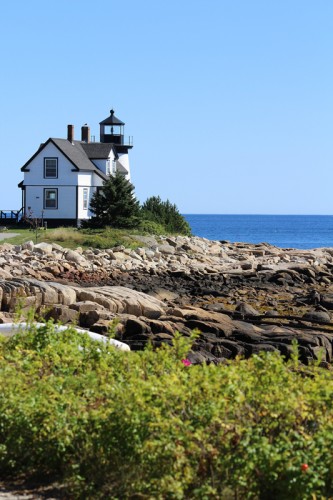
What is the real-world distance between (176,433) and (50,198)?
177ft

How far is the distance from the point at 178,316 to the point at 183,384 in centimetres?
1252

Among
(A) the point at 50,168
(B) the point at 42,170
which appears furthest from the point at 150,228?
(B) the point at 42,170

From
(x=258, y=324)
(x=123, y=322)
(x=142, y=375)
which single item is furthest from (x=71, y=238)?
(x=142, y=375)

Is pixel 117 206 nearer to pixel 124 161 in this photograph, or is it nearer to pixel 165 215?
pixel 165 215

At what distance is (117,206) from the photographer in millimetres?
48281

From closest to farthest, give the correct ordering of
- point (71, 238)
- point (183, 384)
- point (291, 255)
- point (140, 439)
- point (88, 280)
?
point (140, 439), point (183, 384), point (88, 280), point (71, 238), point (291, 255)

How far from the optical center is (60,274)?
30.1m

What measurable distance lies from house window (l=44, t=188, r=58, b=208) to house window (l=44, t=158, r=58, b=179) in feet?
3.07

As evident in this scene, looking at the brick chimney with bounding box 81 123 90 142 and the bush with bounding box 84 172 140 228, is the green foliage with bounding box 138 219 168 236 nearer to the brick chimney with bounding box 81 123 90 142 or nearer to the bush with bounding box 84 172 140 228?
the bush with bounding box 84 172 140 228

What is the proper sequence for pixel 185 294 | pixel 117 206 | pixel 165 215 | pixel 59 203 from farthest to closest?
pixel 59 203
pixel 165 215
pixel 117 206
pixel 185 294

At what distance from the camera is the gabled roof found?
59.5m

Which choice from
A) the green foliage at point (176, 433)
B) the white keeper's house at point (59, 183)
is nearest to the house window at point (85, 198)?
the white keeper's house at point (59, 183)

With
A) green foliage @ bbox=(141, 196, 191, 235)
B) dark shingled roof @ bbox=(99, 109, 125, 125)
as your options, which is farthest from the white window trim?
dark shingled roof @ bbox=(99, 109, 125, 125)

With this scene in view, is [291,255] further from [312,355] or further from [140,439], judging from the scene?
[140,439]
